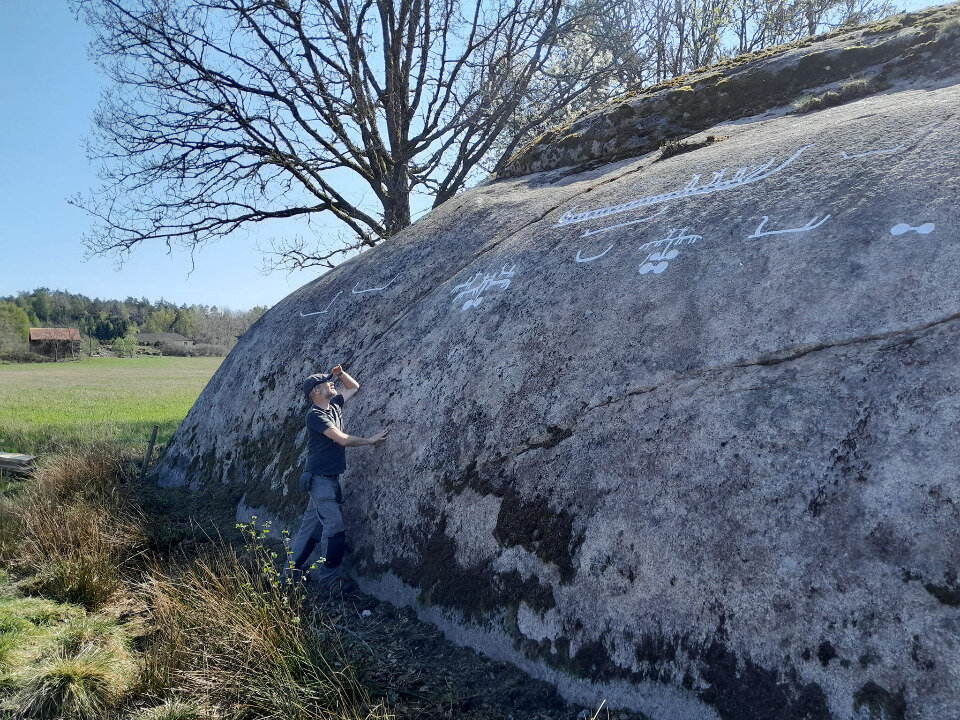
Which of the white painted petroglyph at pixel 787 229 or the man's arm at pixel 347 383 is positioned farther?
the man's arm at pixel 347 383

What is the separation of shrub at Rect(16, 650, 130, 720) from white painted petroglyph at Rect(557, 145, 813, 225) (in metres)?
4.78

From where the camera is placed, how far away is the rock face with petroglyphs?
2.97 meters

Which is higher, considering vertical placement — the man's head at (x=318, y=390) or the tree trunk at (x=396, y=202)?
the tree trunk at (x=396, y=202)

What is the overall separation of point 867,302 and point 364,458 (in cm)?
365

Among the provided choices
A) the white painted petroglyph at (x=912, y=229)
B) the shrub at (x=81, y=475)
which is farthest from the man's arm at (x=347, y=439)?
the white painted petroglyph at (x=912, y=229)

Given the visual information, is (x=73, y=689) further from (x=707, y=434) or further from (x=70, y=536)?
(x=707, y=434)

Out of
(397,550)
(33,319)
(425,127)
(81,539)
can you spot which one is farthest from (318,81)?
(33,319)

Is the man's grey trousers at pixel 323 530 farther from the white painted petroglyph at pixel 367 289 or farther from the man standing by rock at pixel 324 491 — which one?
the white painted petroglyph at pixel 367 289

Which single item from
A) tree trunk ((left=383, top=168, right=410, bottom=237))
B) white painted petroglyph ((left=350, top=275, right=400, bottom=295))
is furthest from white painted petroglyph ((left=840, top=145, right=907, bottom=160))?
tree trunk ((left=383, top=168, right=410, bottom=237))

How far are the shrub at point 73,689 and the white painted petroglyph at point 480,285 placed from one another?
3623mm

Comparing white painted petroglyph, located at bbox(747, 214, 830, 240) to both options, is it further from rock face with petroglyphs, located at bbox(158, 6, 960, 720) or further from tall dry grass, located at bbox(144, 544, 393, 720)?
tall dry grass, located at bbox(144, 544, 393, 720)

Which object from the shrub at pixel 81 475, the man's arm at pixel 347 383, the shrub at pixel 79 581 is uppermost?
the man's arm at pixel 347 383

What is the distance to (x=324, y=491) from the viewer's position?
509 cm

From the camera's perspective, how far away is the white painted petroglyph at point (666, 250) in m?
4.89
